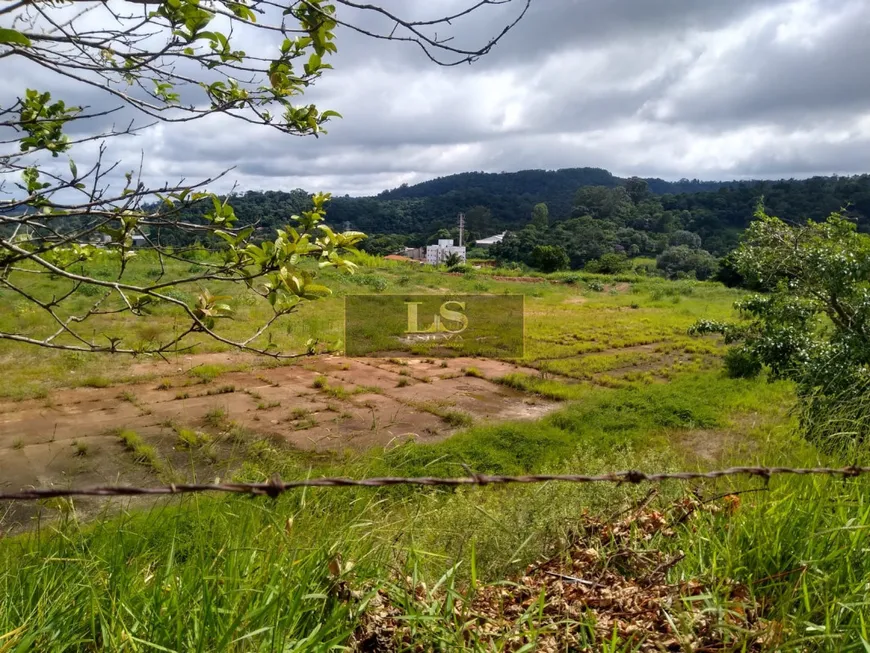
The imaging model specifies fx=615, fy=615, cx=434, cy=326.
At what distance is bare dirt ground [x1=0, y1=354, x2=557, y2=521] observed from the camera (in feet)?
16.4

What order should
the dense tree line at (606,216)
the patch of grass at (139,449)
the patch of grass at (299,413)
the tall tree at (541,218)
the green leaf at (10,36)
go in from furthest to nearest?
the tall tree at (541,218) → the dense tree line at (606,216) → the patch of grass at (299,413) → the patch of grass at (139,449) → the green leaf at (10,36)

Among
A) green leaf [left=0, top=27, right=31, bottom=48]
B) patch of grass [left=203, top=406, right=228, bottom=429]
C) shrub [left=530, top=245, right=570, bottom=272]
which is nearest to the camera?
green leaf [left=0, top=27, right=31, bottom=48]

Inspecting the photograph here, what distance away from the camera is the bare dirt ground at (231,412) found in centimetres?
500

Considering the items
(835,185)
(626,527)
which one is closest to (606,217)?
(835,185)

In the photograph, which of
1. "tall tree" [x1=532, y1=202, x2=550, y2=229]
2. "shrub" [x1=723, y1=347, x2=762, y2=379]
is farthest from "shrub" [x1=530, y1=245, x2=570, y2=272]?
"shrub" [x1=723, y1=347, x2=762, y2=379]

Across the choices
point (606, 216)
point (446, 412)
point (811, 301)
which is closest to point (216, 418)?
point (446, 412)

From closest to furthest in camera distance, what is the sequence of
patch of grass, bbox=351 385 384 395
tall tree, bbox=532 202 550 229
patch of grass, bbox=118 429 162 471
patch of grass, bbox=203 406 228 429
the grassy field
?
the grassy field
patch of grass, bbox=118 429 162 471
patch of grass, bbox=203 406 228 429
patch of grass, bbox=351 385 384 395
tall tree, bbox=532 202 550 229

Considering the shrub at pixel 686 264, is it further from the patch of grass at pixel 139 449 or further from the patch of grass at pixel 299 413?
the patch of grass at pixel 139 449

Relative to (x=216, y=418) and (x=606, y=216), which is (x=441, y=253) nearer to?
(x=606, y=216)

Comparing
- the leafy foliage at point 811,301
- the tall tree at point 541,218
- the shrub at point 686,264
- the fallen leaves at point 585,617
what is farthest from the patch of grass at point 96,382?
the tall tree at point 541,218

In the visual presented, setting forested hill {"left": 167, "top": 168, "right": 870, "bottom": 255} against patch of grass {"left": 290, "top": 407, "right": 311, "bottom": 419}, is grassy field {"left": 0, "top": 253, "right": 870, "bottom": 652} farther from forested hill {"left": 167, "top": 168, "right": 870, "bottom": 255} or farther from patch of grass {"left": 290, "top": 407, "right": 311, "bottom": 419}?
forested hill {"left": 167, "top": 168, "right": 870, "bottom": 255}

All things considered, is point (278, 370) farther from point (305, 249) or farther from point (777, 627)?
point (777, 627)

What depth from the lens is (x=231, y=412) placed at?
6465mm

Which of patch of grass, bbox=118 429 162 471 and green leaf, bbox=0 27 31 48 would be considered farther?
patch of grass, bbox=118 429 162 471
